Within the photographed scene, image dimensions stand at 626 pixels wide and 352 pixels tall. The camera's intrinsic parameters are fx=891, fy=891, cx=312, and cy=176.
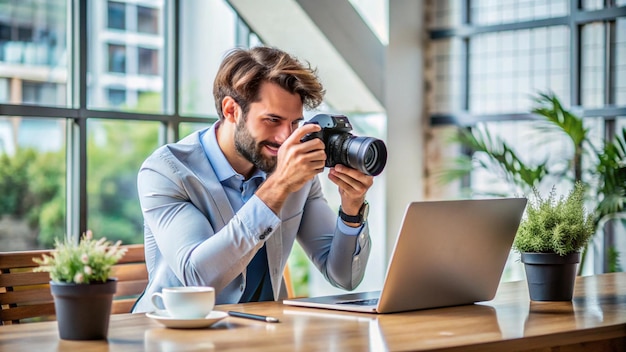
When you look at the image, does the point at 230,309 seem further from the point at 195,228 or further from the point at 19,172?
the point at 19,172

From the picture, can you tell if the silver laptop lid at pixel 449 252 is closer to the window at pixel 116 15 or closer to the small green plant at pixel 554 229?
the small green plant at pixel 554 229

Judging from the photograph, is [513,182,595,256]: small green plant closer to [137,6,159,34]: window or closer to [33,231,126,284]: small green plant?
[33,231,126,284]: small green plant


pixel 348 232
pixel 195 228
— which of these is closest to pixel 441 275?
pixel 348 232

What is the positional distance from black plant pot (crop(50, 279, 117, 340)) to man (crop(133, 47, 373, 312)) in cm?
50

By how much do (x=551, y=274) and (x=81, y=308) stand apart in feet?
3.51

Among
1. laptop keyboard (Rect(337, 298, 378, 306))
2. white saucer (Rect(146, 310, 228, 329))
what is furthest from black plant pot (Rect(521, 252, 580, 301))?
white saucer (Rect(146, 310, 228, 329))

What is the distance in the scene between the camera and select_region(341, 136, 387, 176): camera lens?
1.99m

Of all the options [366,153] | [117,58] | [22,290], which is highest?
[117,58]

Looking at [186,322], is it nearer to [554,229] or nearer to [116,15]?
[554,229]

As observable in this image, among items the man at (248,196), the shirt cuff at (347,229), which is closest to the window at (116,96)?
the man at (248,196)

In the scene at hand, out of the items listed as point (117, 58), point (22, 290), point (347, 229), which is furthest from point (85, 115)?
point (347, 229)

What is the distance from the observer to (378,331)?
5.28 feet

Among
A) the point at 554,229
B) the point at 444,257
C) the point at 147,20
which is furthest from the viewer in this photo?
the point at 147,20

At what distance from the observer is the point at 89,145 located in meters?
4.00
